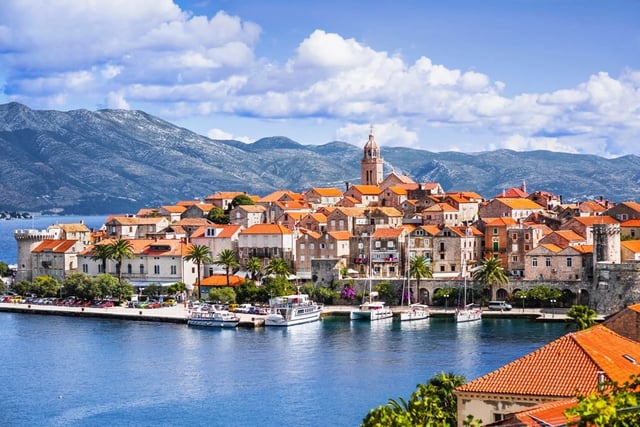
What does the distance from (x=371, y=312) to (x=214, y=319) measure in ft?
38.2

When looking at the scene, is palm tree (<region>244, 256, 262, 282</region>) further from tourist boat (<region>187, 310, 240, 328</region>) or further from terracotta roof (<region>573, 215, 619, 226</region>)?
terracotta roof (<region>573, 215, 619, 226</region>)

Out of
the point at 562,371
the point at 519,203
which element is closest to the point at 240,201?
the point at 519,203

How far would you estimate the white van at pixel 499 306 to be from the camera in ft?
282

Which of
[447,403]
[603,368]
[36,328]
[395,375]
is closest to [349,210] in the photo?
[36,328]

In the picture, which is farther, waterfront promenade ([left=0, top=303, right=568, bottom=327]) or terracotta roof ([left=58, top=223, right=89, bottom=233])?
terracotta roof ([left=58, top=223, right=89, bottom=233])

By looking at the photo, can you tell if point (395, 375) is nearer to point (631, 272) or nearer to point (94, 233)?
point (631, 272)

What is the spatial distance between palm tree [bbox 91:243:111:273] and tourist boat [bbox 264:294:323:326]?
20.0 meters

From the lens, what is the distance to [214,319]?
275 feet

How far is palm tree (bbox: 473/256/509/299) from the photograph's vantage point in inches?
3435

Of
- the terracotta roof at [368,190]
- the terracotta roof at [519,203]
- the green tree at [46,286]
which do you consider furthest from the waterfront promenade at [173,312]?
the terracotta roof at [368,190]

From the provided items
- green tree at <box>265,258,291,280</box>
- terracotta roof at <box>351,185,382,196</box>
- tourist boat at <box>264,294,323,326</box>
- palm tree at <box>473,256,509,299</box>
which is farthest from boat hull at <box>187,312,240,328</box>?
terracotta roof at <box>351,185,382,196</box>

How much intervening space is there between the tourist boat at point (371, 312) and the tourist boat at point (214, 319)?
29.2ft

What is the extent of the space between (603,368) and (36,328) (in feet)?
216

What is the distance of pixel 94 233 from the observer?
389 ft
